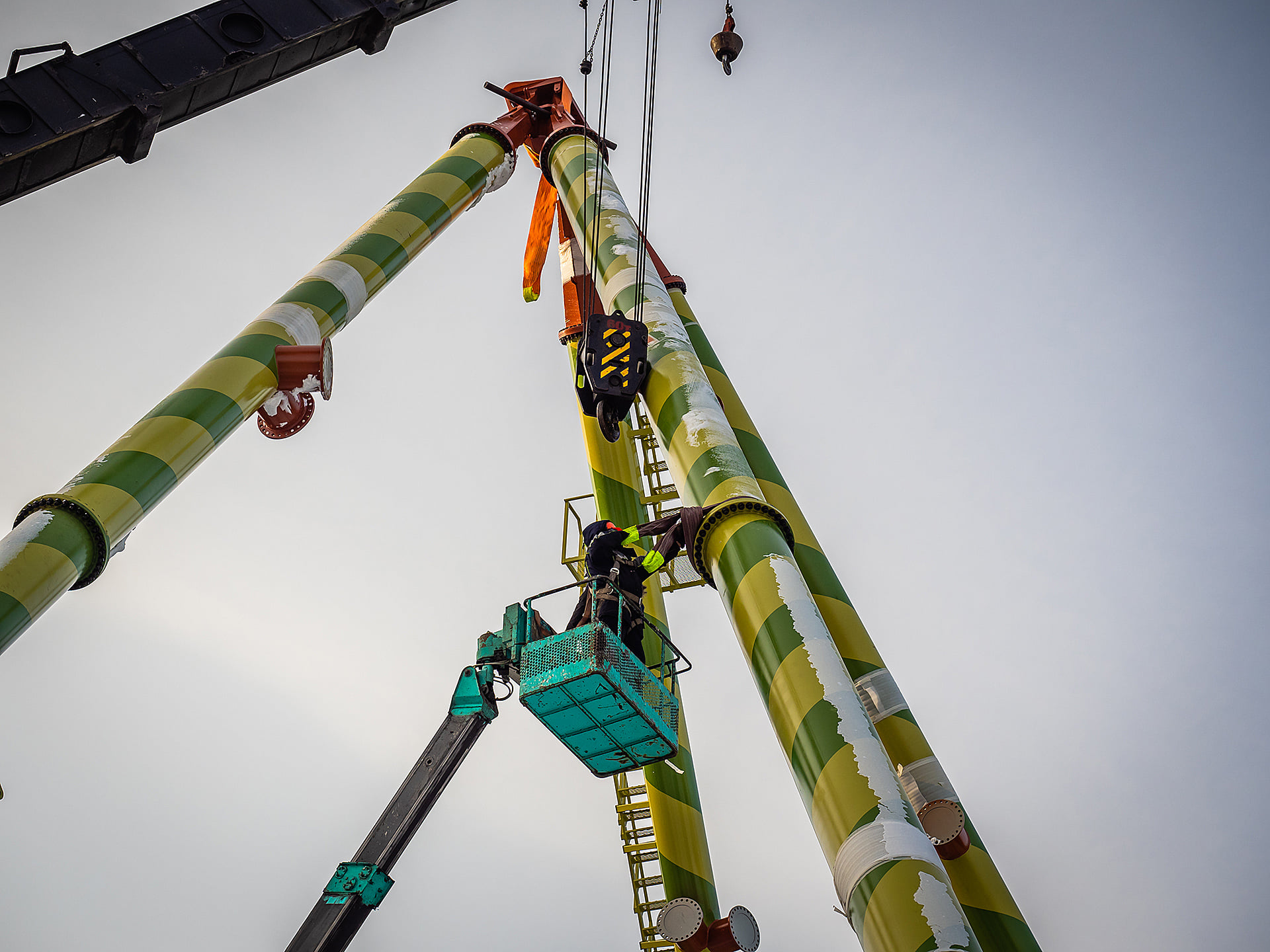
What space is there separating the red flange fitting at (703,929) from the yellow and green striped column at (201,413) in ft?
17.6

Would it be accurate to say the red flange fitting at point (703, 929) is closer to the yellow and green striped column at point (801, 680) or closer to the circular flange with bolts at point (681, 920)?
the circular flange with bolts at point (681, 920)

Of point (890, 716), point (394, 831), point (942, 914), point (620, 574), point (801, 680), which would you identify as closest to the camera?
point (942, 914)

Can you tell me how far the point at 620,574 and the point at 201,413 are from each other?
3372 mm

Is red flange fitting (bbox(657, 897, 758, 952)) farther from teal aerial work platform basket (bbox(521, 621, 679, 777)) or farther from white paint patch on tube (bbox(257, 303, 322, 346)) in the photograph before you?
white paint patch on tube (bbox(257, 303, 322, 346))

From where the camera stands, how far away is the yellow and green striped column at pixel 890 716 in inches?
272

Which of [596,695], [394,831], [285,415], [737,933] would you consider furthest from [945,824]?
[285,415]

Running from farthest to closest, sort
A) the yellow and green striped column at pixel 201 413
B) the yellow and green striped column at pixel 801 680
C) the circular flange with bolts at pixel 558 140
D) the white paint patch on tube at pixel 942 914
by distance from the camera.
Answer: the circular flange with bolts at pixel 558 140 < the yellow and green striped column at pixel 201 413 < the yellow and green striped column at pixel 801 680 < the white paint patch on tube at pixel 942 914

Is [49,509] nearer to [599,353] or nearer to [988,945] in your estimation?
[599,353]

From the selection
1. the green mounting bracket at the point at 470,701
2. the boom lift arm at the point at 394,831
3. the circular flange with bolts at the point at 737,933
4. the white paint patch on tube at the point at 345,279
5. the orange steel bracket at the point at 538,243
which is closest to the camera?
the circular flange with bolts at the point at 737,933

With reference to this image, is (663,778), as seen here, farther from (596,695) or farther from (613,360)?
(613,360)

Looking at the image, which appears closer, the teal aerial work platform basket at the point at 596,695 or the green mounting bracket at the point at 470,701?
the teal aerial work platform basket at the point at 596,695

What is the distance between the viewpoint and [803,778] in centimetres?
498

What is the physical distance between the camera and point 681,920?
868 centimetres

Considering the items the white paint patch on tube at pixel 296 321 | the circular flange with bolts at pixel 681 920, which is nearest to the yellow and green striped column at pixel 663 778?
the circular flange with bolts at pixel 681 920
